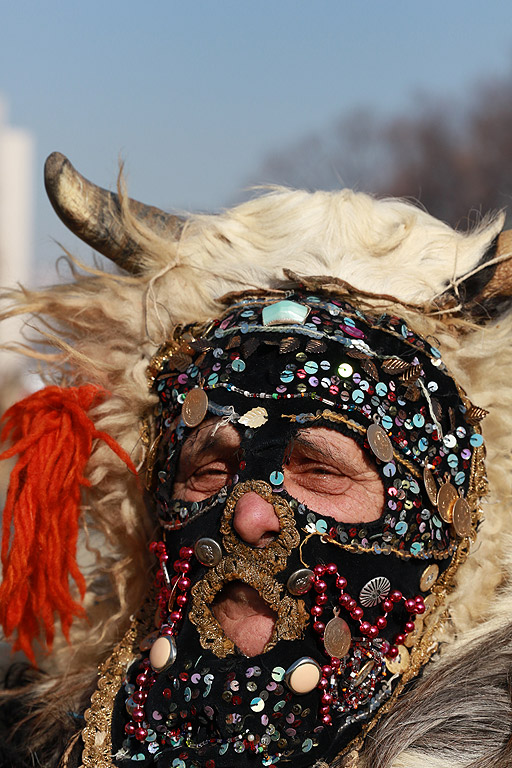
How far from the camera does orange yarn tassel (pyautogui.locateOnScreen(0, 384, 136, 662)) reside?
2.42m

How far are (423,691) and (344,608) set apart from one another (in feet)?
0.87

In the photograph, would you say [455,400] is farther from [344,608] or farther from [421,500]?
[344,608]

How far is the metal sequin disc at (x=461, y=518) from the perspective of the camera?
2139 millimetres

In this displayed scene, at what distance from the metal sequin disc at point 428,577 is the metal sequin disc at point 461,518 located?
10cm

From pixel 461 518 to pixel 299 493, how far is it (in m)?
0.41

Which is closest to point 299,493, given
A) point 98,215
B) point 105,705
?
point 105,705

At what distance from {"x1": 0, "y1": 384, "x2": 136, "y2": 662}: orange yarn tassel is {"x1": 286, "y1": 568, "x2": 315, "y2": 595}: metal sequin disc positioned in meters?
0.64

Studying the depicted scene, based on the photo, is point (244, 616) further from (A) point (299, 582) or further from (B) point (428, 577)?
(B) point (428, 577)

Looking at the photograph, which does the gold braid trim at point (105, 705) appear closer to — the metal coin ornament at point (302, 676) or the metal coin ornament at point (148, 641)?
the metal coin ornament at point (148, 641)

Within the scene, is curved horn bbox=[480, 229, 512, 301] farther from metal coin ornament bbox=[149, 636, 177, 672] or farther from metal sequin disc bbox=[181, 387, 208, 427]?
metal coin ornament bbox=[149, 636, 177, 672]

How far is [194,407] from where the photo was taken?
2191 mm

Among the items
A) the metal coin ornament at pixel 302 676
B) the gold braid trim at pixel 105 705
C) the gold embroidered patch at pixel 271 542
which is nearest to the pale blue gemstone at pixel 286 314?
the gold embroidered patch at pixel 271 542

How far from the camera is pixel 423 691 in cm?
204

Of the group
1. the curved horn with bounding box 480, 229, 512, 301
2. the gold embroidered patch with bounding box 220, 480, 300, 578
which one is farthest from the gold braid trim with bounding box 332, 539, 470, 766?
the curved horn with bounding box 480, 229, 512, 301
